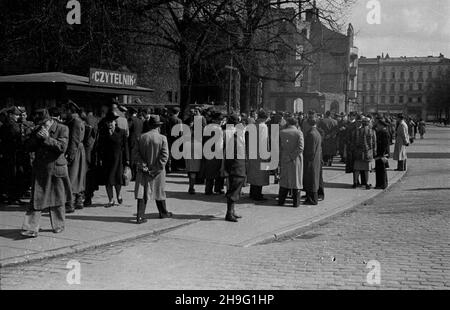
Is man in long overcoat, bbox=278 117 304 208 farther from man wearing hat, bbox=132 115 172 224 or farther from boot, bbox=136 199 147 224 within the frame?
boot, bbox=136 199 147 224

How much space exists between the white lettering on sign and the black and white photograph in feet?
0.26

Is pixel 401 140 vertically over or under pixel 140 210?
over

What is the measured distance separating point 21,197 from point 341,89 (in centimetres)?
7512

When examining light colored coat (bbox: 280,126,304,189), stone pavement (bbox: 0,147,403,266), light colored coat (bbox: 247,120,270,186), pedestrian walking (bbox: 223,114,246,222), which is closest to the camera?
stone pavement (bbox: 0,147,403,266)

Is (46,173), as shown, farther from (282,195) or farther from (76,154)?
(282,195)

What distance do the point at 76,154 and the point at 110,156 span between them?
80 centimetres

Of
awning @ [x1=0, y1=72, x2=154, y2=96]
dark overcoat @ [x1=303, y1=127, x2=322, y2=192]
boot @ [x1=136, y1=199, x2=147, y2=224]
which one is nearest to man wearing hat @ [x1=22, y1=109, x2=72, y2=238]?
boot @ [x1=136, y1=199, x2=147, y2=224]

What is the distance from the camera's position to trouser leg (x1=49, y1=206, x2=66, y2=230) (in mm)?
8469

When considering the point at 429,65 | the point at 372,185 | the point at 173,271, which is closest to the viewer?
the point at 173,271

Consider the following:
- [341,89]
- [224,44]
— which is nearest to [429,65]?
[341,89]

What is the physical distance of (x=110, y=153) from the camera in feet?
36.1

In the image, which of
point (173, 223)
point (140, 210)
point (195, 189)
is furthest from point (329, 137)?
point (140, 210)
